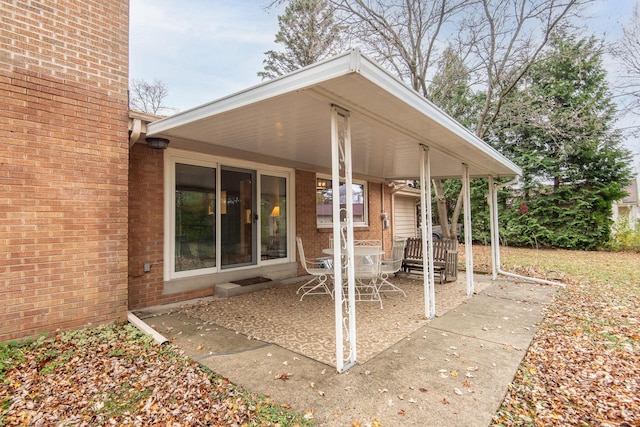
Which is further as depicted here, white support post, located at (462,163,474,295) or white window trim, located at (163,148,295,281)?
white support post, located at (462,163,474,295)

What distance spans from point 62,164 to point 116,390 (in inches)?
99.4

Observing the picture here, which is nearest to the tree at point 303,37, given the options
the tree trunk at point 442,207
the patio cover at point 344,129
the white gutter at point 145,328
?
the tree trunk at point 442,207

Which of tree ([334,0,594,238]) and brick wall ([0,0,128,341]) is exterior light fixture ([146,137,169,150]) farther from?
tree ([334,0,594,238])

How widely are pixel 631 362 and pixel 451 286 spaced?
329 centimetres

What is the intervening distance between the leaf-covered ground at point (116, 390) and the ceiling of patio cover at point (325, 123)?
243 cm

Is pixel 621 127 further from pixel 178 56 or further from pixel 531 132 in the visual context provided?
pixel 178 56

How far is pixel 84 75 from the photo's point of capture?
3654 millimetres

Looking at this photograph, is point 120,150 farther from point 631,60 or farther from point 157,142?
point 631,60

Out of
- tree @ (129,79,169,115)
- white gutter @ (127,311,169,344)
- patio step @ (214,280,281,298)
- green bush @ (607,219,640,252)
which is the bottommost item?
white gutter @ (127,311,169,344)

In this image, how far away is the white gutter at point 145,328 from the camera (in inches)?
132

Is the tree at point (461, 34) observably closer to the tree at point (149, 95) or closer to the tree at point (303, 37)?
the tree at point (303, 37)

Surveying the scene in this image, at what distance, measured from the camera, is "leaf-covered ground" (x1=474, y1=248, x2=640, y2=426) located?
226 centimetres

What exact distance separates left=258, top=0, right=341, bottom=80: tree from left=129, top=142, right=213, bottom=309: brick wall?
6.91 metres

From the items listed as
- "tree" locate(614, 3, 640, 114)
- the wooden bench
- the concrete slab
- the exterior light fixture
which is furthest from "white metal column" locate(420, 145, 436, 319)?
"tree" locate(614, 3, 640, 114)
